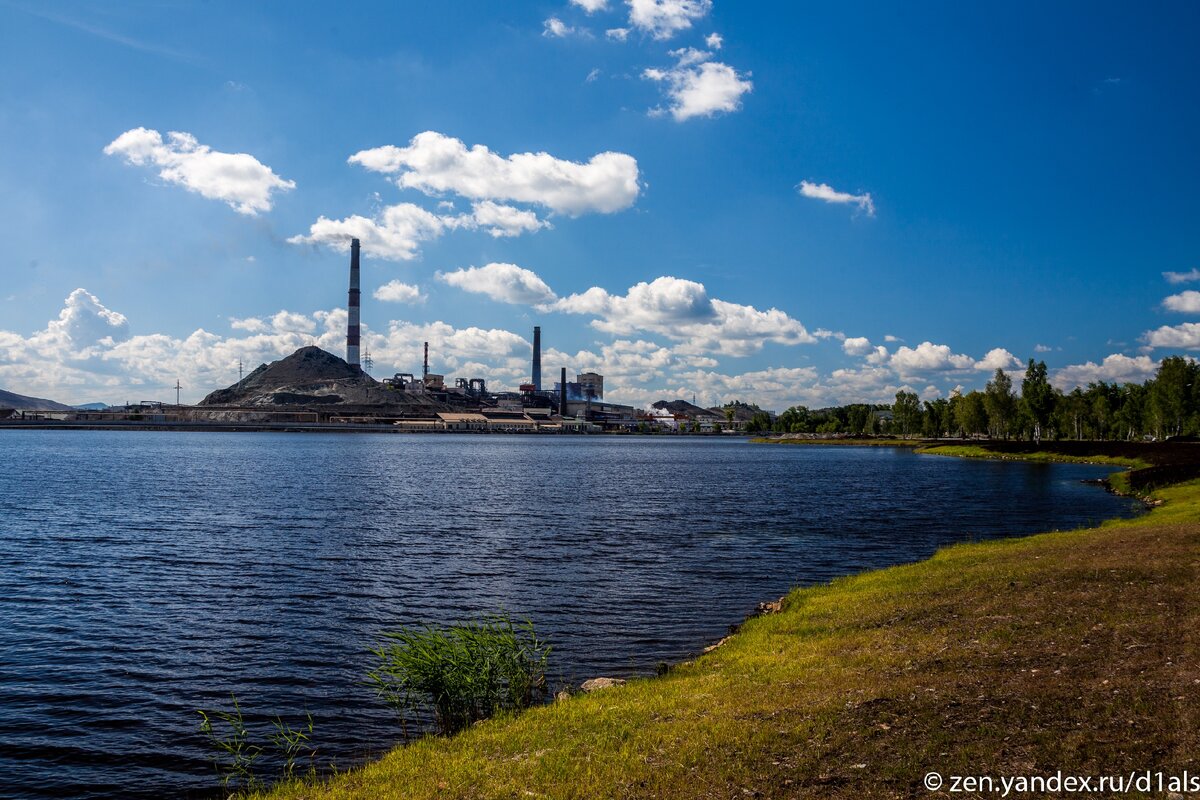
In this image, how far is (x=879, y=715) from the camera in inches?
600

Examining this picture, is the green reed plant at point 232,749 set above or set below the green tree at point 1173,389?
below

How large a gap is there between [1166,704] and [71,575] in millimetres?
47564

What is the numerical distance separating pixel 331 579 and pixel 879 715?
32.8m

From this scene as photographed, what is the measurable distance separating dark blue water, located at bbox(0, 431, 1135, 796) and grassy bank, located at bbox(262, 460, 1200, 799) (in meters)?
5.69

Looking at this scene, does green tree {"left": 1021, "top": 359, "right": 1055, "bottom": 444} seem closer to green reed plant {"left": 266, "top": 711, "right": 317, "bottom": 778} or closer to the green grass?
the green grass

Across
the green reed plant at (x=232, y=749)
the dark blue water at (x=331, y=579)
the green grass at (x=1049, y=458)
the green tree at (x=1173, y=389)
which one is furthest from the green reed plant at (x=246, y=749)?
the green tree at (x=1173, y=389)

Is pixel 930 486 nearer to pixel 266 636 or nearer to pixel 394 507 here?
pixel 394 507

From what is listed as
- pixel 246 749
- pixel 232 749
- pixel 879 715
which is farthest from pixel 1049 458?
pixel 232 749

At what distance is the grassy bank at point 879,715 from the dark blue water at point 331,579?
569 cm

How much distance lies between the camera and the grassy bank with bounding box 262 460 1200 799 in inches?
516

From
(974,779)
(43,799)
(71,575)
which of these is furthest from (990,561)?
(71,575)

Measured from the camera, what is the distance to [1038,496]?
8500cm

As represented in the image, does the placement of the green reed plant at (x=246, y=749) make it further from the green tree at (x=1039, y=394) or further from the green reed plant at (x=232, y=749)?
the green tree at (x=1039, y=394)

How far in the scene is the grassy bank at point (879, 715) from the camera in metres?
13.1
